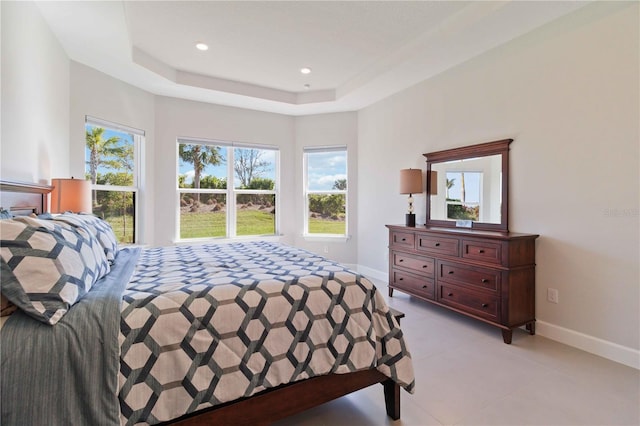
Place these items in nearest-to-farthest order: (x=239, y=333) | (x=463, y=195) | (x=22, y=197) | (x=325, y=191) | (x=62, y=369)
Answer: (x=62, y=369) < (x=239, y=333) < (x=22, y=197) < (x=463, y=195) < (x=325, y=191)

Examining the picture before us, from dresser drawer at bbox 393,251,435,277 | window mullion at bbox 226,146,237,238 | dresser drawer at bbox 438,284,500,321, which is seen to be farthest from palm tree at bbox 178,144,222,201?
dresser drawer at bbox 438,284,500,321

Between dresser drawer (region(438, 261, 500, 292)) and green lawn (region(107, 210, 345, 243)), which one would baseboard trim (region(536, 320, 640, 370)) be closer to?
dresser drawer (region(438, 261, 500, 292))

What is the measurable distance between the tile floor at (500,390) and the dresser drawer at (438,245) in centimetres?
80

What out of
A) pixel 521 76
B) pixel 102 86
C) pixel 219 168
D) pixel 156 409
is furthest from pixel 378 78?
pixel 156 409

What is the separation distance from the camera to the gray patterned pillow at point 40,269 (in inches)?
41.7

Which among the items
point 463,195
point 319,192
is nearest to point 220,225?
point 319,192

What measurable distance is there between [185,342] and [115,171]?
3456 mm

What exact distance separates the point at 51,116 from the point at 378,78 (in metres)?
3.36

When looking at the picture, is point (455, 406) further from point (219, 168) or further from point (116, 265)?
point (219, 168)

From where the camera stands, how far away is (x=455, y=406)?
5.82ft

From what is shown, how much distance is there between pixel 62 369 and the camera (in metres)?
1.04

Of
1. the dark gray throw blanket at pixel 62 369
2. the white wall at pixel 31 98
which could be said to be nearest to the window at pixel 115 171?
the white wall at pixel 31 98

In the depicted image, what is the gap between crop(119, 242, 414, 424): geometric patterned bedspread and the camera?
1184 millimetres

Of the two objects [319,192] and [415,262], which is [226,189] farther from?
[415,262]
